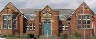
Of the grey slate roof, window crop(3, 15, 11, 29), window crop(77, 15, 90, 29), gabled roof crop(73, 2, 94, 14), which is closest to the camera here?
window crop(77, 15, 90, 29)

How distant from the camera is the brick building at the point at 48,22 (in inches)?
2638

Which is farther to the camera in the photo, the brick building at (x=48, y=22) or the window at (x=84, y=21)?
the brick building at (x=48, y=22)

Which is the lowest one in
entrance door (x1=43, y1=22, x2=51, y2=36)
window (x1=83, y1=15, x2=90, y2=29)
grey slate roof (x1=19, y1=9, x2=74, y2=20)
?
entrance door (x1=43, y1=22, x2=51, y2=36)

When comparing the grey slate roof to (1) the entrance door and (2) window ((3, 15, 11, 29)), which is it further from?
(2) window ((3, 15, 11, 29))

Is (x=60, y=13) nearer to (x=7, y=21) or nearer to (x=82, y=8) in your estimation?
(x=82, y=8)

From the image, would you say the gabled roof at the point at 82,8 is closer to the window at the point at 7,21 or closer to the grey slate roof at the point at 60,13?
the grey slate roof at the point at 60,13

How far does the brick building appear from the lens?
67000 millimetres

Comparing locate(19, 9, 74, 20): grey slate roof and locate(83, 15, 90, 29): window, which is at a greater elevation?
locate(19, 9, 74, 20): grey slate roof

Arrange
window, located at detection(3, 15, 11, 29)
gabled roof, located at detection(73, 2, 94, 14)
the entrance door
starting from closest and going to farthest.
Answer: gabled roof, located at detection(73, 2, 94, 14)
window, located at detection(3, 15, 11, 29)
the entrance door

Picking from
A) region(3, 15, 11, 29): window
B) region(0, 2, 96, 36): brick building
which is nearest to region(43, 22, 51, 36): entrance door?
region(0, 2, 96, 36): brick building

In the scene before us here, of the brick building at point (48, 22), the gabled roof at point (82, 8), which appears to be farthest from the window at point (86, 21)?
the gabled roof at point (82, 8)

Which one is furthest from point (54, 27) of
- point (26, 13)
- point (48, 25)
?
point (26, 13)

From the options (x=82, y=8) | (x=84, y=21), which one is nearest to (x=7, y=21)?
(x=82, y=8)

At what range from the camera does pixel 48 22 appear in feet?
224
